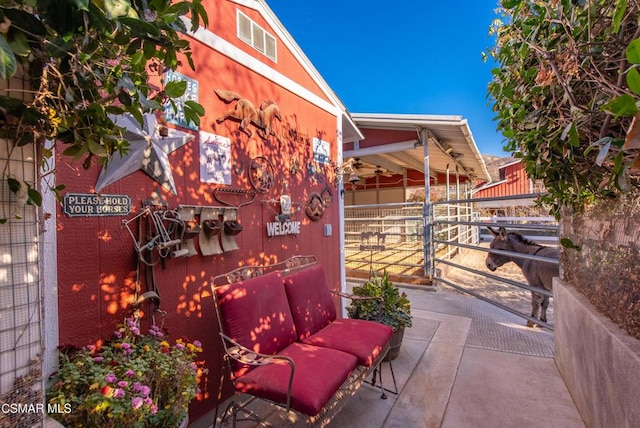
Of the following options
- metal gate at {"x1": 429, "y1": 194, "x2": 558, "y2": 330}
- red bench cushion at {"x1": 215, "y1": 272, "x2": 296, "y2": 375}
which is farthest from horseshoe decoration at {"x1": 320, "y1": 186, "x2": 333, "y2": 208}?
metal gate at {"x1": 429, "y1": 194, "x2": 558, "y2": 330}

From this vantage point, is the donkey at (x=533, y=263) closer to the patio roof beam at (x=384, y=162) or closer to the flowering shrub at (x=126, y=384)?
the patio roof beam at (x=384, y=162)

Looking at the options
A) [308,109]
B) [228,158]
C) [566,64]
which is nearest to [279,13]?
[308,109]

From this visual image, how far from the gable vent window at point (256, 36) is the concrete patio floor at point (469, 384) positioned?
3045 mm

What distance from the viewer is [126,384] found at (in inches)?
49.7

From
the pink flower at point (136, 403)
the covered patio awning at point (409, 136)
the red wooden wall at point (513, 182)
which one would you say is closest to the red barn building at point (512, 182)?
the red wooden wall at point (513, 182)

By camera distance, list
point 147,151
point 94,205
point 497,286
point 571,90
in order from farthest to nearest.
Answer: point 497,286 < point 147,151 < point 94,205 < point 571,90

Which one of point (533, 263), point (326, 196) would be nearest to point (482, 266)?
point (533, 263)

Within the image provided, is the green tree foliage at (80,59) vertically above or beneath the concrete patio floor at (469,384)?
above

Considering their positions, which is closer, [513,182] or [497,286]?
[497,286]

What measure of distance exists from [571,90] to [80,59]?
192 centimetres

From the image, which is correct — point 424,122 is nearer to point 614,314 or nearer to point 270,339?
point 614,314

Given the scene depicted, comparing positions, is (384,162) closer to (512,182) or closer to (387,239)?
(387,239)

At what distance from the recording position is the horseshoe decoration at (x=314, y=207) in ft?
11.1

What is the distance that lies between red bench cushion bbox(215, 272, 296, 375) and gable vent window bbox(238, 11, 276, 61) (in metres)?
2.09
